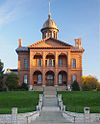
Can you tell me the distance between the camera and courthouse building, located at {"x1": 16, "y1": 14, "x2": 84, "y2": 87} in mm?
66375

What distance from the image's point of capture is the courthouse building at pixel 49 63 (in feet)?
218

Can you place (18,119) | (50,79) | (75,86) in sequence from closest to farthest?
(18,119) < (75,86) < (50,79)

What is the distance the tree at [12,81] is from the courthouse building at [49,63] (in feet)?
12.0

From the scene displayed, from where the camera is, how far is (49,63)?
222ft

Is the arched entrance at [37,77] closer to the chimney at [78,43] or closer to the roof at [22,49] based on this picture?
the roof at [22,49]

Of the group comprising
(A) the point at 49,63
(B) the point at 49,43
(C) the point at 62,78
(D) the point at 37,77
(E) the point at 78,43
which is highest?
(E) the point at 78,43

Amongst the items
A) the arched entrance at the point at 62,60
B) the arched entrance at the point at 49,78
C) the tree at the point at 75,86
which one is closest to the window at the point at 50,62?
the arched entrance at the point at 62,60

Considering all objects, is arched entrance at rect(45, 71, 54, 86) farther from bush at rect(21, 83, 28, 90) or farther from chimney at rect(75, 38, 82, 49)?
chimney at rect(75, 38, 82, 49)

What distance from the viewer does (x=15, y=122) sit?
24.9 meters

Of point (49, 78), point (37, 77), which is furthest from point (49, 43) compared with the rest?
point (37, 77)

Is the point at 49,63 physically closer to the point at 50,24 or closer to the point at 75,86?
the point at 75,86

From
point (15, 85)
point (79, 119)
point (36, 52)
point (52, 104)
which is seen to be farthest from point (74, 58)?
point (79, 119)

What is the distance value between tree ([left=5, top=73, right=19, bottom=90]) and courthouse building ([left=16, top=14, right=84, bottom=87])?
3.66 meters

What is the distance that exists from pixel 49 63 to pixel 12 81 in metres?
9.17
